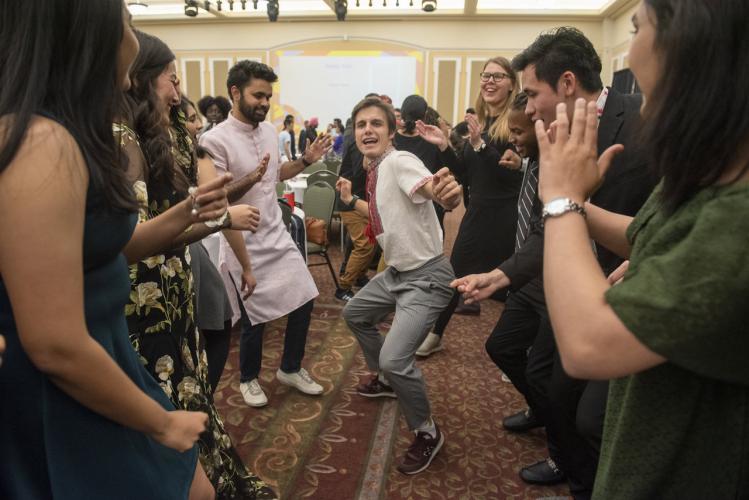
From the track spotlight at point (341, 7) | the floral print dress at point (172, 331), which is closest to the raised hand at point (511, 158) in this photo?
the floral print dress at point (172, 331)

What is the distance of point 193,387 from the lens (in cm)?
154

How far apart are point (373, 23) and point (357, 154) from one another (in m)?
10.7

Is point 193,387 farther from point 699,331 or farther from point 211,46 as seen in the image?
point 211,46

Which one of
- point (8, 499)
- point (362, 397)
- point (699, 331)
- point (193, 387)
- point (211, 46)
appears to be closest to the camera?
point (699, 331)

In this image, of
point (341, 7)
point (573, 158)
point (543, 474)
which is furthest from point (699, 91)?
point (341, 7)

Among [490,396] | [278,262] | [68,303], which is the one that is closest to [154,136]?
[68,303]

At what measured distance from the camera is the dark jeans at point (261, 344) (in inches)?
103

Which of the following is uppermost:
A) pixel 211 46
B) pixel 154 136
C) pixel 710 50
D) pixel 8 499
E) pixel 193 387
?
pixel 211 46

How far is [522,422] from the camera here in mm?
2490

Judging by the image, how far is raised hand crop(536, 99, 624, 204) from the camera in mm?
905

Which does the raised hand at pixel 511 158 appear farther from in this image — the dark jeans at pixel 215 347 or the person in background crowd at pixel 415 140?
the dark jeans at pixel 215 347

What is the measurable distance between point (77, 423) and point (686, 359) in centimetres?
94

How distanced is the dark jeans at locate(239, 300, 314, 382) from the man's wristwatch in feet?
6.42

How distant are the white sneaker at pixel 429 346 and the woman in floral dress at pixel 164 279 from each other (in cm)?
176
